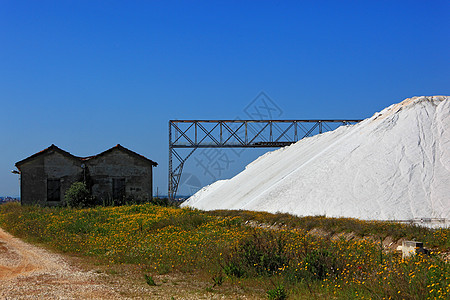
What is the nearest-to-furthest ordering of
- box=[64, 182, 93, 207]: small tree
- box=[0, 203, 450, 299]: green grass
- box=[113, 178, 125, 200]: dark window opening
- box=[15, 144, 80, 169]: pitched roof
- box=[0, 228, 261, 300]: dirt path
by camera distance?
box=[0, 203, 450, 299]: green grass < box=[0, 228, 261, 300]: dirt path < box=[64, 182, 93, 207]: small tree < box=[15, 144, 80, 169]: pitched roof < box=[113, 178, 125, 200]: dark window opening

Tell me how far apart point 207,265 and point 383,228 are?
5445mm

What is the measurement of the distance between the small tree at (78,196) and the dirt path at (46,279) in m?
14.0

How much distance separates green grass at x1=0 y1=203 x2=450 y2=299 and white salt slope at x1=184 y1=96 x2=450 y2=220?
12.7ft

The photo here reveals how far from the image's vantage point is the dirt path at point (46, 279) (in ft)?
24.3

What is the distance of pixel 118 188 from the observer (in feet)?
90.5

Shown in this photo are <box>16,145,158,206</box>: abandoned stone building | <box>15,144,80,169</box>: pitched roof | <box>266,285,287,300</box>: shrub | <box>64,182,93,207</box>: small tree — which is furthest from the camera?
<box>16,145,158,206</box>: abandoned stone building

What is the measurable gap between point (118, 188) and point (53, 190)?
3.76m

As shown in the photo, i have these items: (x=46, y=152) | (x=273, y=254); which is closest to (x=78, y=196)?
(x=46, y=152)

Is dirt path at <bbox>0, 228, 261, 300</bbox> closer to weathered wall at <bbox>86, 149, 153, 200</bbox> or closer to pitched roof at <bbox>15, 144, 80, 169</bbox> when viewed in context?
weathered wall at <bbox>86, 149, 153, 200</bbox>

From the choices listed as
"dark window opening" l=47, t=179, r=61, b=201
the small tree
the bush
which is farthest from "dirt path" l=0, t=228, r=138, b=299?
"dark window opening" l=47, t=179, r=61, b=201

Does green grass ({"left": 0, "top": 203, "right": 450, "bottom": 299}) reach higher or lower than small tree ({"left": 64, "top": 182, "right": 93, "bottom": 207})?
lower

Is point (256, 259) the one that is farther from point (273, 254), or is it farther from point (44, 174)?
point (44, 174)

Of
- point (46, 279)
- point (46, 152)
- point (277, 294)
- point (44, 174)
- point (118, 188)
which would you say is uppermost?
point (46, 152)

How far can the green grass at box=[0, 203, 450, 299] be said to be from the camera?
21.9 feet
